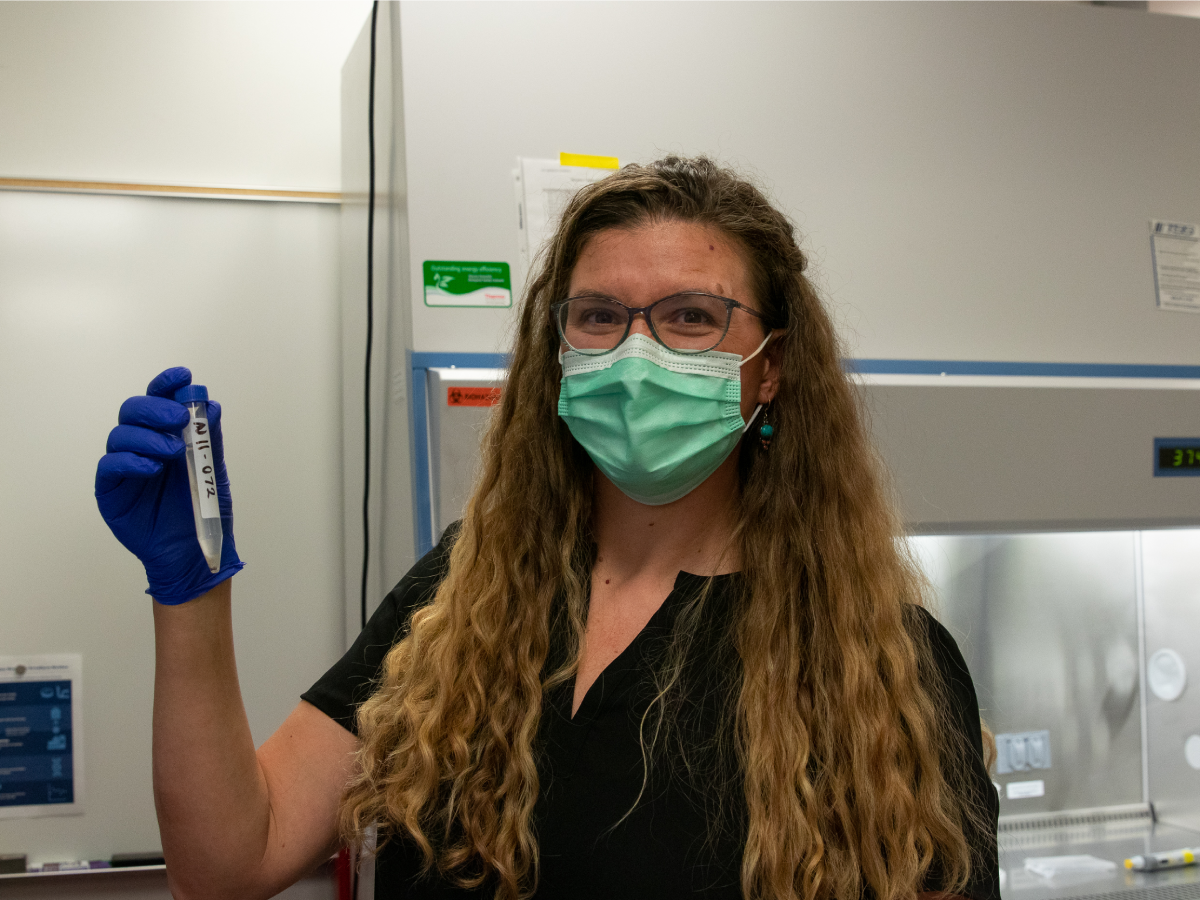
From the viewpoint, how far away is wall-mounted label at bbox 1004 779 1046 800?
2.03 meters

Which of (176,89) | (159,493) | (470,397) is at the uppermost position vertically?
(176,89)

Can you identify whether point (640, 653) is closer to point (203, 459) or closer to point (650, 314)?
point (650, 314)

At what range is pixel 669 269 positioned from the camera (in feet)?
3.42

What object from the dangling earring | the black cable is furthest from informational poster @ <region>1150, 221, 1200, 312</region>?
the black cable

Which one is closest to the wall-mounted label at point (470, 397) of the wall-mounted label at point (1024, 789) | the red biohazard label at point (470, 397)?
the red biohazard label at point (470, 397)

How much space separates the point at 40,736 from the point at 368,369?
0.93 m

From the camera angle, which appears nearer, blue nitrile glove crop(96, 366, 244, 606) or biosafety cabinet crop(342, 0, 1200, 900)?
blue nitrile glove crop(96, 366, 244, 606)

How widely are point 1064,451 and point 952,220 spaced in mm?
429

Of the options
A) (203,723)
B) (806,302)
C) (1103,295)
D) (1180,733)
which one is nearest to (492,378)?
(806,302)

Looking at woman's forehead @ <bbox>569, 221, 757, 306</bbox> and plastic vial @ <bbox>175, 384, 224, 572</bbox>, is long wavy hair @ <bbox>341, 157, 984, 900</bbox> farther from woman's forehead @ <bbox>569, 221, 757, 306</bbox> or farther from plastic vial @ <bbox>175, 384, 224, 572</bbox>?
plastic vial @ <bbox>175, 384, 224, 572</bbox>

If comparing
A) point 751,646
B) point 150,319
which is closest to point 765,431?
point 751,646

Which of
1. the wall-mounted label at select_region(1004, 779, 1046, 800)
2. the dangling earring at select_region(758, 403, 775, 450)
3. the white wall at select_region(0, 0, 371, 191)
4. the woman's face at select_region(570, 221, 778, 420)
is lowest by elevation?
the wall-mounted label at select_region(1004, 779, 1046, 800)

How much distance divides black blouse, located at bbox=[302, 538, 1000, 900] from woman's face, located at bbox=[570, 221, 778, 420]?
1.06 feet

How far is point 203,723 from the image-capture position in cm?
87
